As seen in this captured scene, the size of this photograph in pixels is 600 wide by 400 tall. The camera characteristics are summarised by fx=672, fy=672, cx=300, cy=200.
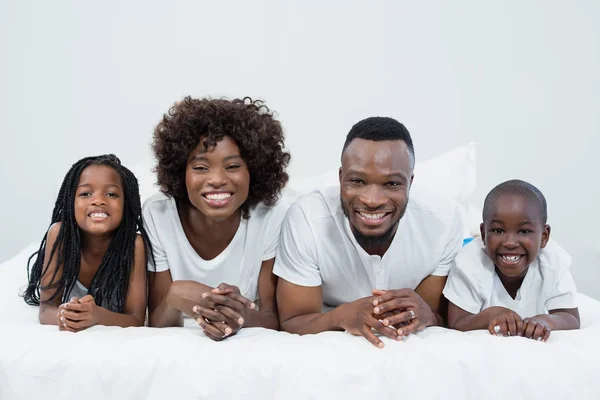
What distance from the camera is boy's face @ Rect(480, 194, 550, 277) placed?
197 cm

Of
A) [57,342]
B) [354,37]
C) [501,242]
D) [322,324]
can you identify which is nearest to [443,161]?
[354,37]

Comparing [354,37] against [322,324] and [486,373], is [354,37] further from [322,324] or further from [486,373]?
[486,373]

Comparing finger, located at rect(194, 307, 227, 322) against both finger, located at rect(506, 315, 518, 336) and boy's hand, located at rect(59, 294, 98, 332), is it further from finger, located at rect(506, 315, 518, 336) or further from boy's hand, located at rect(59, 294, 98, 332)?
finger, located at rect(506, 315, 518, 336)

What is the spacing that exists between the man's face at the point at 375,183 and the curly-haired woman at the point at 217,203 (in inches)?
14.5

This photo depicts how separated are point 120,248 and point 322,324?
27.6 inches

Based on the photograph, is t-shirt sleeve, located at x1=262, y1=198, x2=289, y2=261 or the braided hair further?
t-shirt sleeve, located at x1=262, y1=198, x2=289, y2=261

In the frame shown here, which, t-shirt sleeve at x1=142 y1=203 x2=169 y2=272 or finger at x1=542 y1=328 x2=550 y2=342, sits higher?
t-shirt sleeve at x1=142 y1=203 x2=169 y2=272

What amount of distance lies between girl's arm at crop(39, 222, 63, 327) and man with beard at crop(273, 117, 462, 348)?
0.66m

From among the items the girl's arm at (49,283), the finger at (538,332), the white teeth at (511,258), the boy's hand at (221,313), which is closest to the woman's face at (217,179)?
the boy's hand at (221,313)

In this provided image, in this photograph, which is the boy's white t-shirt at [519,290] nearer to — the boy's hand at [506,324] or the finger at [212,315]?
the boy's hand at [506,324]

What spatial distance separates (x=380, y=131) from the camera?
1915mm

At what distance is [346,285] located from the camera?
6.97 ft

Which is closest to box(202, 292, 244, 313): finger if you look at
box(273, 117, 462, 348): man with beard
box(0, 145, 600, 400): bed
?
box(0, 145, 600, 400): bed

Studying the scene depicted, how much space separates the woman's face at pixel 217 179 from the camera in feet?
6.69
